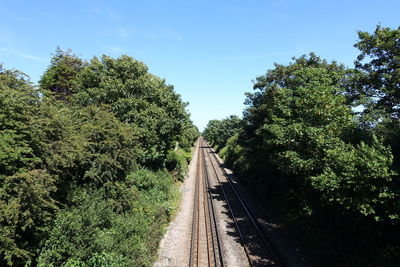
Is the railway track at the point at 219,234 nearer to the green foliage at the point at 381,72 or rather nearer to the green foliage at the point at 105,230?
the green foliage at the point at 105,230

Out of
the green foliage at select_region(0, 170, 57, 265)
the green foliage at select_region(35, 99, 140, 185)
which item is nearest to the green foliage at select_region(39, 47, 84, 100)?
the green foliage at select_region(35, 99, 140, 185)

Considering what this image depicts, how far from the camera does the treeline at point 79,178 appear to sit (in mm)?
8070

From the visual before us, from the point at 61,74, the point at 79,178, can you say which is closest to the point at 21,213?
the point at 79,178

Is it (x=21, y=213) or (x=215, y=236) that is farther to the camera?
(x=215, y=236)

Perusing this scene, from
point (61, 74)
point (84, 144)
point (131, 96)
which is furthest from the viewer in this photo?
point (61, 74)

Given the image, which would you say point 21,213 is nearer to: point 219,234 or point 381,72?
point 219,234

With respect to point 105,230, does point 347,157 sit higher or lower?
higher

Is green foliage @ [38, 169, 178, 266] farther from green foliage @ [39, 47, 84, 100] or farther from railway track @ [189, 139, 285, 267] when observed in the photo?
green foliage @ [39, 47, 84, 100]

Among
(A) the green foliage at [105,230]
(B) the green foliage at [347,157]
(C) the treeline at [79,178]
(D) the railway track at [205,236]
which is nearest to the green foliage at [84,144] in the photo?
(C) the treeline at [79,178]

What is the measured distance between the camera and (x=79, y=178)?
13398mm

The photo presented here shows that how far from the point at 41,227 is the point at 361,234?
43.1ft

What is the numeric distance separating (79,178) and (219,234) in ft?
30.6

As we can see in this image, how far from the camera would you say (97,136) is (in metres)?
13.4

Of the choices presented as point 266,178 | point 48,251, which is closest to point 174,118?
point 266,178
